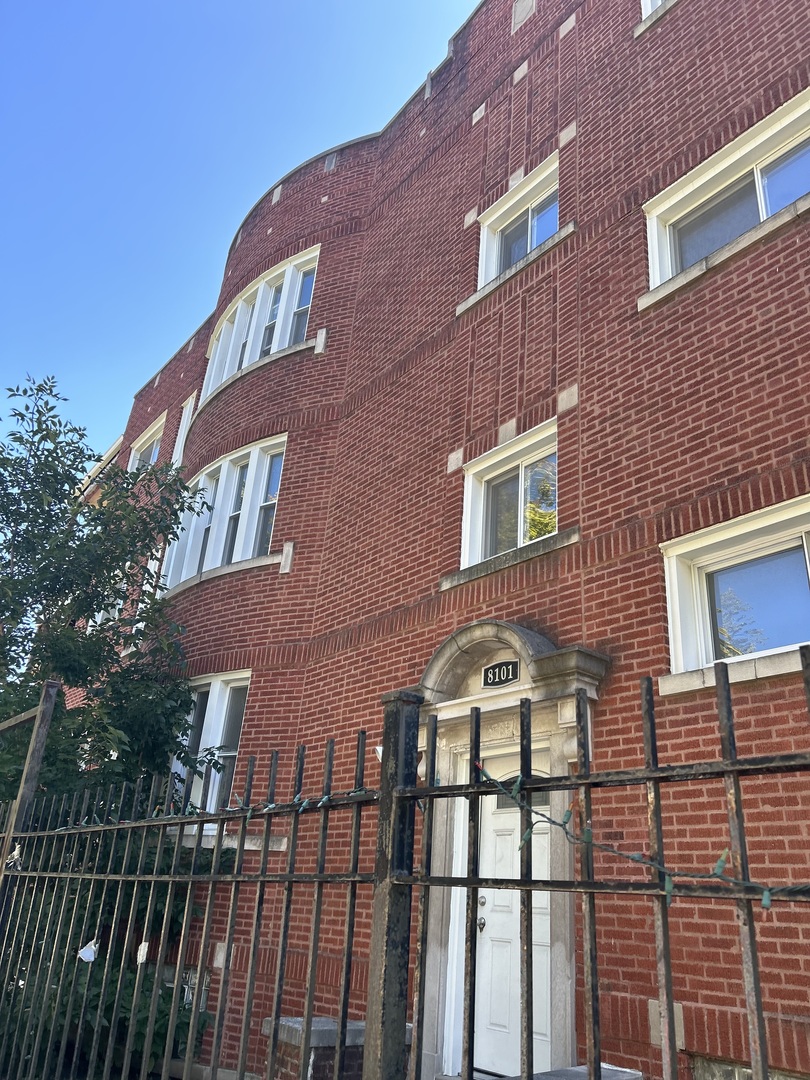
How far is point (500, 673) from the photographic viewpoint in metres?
7.29

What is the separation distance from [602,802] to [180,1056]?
5.38 meters

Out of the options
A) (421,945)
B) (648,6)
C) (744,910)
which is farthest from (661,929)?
(648,6)

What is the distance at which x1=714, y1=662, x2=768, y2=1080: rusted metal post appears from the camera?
1.79 metres

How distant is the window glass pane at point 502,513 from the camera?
8.55 m

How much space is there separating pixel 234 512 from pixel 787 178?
8458 millimetres

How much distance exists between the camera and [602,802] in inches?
239

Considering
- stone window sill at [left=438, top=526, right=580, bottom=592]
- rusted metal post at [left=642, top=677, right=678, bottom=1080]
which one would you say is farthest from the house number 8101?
rusted metal post at [left=642, top=677, right=678, bottom=1080]

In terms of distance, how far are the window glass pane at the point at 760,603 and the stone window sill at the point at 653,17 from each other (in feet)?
21.4

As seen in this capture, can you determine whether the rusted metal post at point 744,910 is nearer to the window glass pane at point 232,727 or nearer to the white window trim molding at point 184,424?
the window glass pane at point 232,727

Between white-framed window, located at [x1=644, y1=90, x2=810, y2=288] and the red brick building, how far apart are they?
0.08 ft

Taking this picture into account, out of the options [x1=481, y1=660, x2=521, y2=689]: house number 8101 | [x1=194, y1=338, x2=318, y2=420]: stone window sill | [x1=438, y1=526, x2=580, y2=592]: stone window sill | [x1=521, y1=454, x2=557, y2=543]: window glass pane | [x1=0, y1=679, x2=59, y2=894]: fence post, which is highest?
[x1=194, y1=338, x2=318, y2=420]: stone window sill

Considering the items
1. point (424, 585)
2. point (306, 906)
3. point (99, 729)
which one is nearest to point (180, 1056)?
point (306, 906)

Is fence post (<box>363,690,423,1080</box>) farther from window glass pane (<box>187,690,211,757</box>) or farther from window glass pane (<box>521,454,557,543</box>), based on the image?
window glass pane (<box>187,690,211,757</box>)

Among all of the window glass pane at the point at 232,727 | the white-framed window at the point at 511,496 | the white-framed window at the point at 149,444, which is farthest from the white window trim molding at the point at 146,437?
the white-framed window at the point at 511,496
